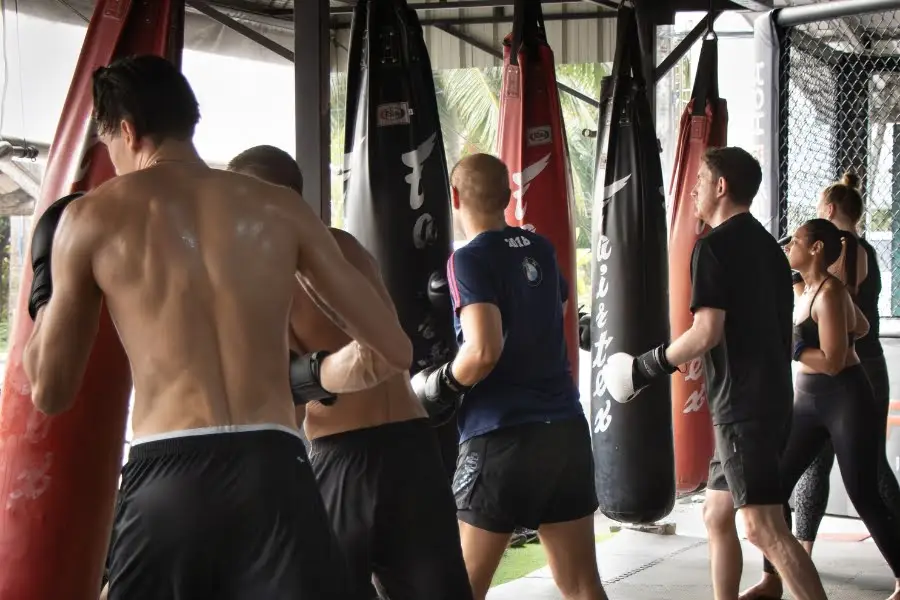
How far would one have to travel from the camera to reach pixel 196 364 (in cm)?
193

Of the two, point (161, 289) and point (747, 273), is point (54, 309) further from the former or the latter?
point (747, 273)

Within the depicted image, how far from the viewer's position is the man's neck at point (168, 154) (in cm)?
204

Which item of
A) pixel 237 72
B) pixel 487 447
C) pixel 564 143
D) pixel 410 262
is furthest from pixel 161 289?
pixel 237 72

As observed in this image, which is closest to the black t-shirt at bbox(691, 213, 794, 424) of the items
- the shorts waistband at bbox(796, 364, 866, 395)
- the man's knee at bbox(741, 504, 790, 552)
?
the man's knee at bbox(741, 504, 790, 552)

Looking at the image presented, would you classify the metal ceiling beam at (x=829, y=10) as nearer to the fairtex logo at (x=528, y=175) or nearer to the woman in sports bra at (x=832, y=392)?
the woman in sports bra at (x=832, y=392)

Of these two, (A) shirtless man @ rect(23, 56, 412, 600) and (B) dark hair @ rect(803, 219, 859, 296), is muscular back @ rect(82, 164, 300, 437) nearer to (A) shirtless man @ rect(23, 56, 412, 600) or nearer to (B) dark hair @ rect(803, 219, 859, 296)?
(A) shirtless man @ rect(23, 56, 412, 600)

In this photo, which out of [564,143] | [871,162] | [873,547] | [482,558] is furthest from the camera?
[871,162]

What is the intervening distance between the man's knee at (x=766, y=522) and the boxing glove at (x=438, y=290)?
112 centimetres

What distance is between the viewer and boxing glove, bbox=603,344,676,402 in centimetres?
363

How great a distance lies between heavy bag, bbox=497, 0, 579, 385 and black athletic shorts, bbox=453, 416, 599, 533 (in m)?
1.57

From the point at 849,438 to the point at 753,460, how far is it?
2.79 feet

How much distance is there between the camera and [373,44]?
3688 millimetres

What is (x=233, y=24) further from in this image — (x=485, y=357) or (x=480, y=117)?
(x=480, y=117)

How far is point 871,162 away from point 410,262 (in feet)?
15.6
